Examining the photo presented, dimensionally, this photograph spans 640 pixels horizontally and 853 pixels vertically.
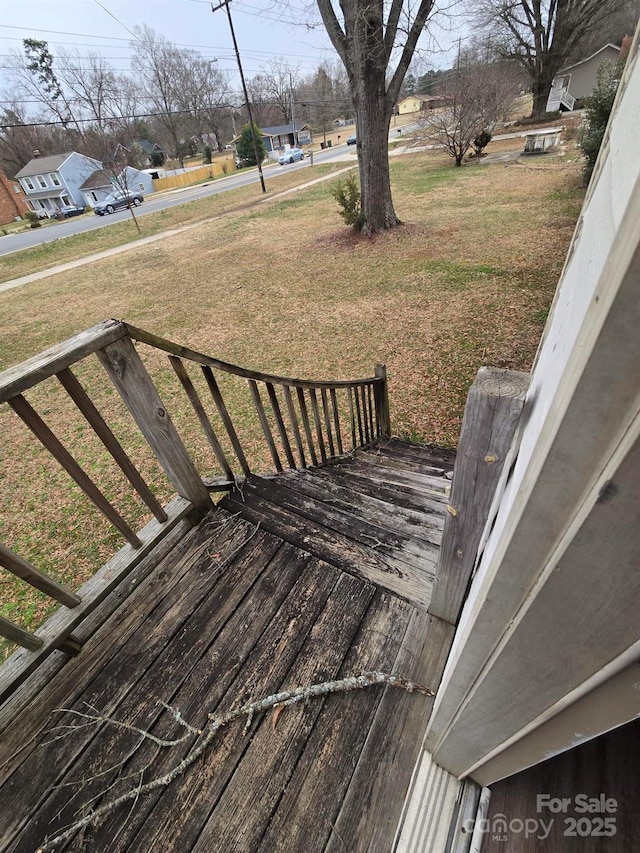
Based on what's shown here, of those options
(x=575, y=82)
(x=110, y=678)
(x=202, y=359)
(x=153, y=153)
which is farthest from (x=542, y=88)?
(x=153, y=153)

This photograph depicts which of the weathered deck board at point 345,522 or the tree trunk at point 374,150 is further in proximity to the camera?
the tree trunk at point 374,150

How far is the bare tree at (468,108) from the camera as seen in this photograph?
15664 mm

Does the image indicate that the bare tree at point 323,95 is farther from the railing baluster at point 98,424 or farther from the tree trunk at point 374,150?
the railing baluster at point 98,424

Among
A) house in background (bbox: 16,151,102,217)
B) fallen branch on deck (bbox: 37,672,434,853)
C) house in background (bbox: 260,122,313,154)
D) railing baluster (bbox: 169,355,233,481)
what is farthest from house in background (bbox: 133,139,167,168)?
fallen branch on deck (bbox: 37,672,434,853)

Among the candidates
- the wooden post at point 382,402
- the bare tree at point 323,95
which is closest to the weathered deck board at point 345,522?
the wooden post at point 382,402

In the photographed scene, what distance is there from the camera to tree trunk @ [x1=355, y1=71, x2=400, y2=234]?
8148mm

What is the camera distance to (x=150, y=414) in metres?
1.70

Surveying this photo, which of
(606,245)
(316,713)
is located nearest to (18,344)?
(316,713)

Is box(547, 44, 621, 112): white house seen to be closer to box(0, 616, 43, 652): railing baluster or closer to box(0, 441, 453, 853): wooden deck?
box(0, 441, 453, 853): wooden deck

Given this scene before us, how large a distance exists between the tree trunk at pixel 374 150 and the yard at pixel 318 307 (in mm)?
577

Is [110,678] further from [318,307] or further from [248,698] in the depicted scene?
[318,307]

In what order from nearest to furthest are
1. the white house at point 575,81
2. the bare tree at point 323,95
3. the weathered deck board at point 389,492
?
the weathered deck board at point 389,492, the white house at point 575,81, the bare tree at point 323,95

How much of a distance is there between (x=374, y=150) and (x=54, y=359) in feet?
32.8

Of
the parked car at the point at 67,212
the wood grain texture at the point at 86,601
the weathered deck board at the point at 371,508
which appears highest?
the wood grain texture at the point at 86,601
